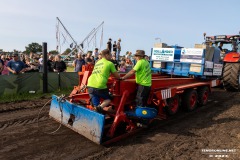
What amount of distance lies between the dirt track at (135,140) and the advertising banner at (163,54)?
226cm

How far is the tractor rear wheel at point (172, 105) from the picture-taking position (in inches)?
269

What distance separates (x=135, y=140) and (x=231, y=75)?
666 centimetres

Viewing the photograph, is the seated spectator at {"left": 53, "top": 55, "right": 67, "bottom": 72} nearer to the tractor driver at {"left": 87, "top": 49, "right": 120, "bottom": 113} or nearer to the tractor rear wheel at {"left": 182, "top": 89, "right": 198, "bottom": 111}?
the tractor rear wheel at {"left": 182, "top": 89, "right": 198, "bottom": 111}

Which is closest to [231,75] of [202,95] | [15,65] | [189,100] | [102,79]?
[202,95]

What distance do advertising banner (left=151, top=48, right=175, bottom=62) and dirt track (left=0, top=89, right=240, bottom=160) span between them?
7.41 feet

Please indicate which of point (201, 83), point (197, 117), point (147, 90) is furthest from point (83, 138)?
point (201, 83)

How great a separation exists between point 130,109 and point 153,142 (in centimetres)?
117

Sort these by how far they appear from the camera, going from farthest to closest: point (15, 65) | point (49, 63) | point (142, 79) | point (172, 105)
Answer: point (49, 63) < point (15, 65) < point (172, 105) < point (142, 79)

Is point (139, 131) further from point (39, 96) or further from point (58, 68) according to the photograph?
point (58, 68)

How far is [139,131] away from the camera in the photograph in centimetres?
562

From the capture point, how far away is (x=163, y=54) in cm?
868

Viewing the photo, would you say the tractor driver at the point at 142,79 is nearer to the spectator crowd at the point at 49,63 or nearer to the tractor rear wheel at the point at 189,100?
the tractor rear wheel at the point at 189,100

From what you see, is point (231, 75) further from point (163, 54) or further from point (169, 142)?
point (169, 142)

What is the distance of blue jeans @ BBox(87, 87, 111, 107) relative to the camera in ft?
16.8
